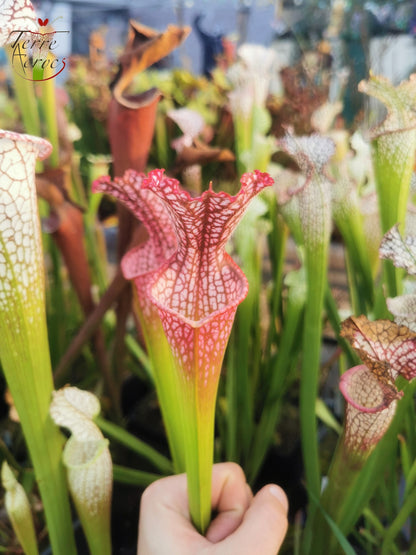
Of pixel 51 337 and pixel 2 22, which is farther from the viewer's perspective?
pixel 51 337

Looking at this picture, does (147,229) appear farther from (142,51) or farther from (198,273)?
(142,51)

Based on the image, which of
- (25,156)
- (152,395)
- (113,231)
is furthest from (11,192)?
(113,231)

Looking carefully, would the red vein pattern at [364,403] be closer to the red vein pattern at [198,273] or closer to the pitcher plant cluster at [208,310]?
the pitcher plant cluster at [208,310]

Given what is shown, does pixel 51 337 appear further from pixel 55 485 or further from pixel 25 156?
pixel 25 156

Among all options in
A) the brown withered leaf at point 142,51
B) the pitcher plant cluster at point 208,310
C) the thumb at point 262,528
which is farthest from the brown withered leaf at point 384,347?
the brown withered leaf at point 142,51

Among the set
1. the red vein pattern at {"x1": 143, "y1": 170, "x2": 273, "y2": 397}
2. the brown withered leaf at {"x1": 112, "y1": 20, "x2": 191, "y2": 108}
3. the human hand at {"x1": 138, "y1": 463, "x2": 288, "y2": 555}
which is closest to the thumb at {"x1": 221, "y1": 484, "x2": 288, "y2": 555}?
the human hand at {"x1": 138, "y1": 463, "x2": 288, "y2": 555}

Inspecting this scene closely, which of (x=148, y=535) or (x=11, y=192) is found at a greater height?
(x=11, y=192)
